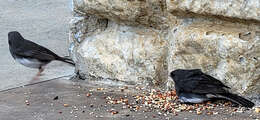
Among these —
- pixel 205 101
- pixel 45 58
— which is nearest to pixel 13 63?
pixel 45 58

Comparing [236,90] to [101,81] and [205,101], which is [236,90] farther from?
[101,81]

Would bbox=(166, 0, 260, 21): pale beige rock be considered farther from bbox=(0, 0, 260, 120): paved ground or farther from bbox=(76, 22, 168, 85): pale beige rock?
bbox=(0, 0, 260, 120): paved ground

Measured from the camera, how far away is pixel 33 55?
7.36 m

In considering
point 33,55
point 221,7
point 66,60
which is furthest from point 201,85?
point 33,55

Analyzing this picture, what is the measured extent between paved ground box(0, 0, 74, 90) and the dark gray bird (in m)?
1.89

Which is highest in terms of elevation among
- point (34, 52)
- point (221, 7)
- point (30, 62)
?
point (221, 7)

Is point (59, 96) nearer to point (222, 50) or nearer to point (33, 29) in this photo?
point (222, 50)

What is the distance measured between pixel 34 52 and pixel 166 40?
1768mm

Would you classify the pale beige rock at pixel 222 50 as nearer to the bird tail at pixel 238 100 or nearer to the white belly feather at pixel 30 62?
the bird tail at pixel 238 100

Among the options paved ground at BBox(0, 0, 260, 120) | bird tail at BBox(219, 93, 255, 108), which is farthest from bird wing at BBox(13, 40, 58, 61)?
bird tail at BBox(219, 93, 255, 108)

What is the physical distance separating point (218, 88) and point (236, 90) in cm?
20

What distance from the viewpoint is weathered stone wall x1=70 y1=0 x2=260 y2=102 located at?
5730 millimetres

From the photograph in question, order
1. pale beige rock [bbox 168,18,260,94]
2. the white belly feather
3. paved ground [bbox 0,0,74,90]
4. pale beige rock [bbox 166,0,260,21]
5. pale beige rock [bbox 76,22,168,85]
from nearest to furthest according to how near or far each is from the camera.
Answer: pale beige rock [bbox 166,0,260,21] < pale beige rock [bbox 168,18,260,94] < pale beige rock [bbox 76,22,168,85] < the white belly feather < paved ground [bbox 0,0,74,90]

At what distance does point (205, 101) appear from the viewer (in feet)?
19.7
